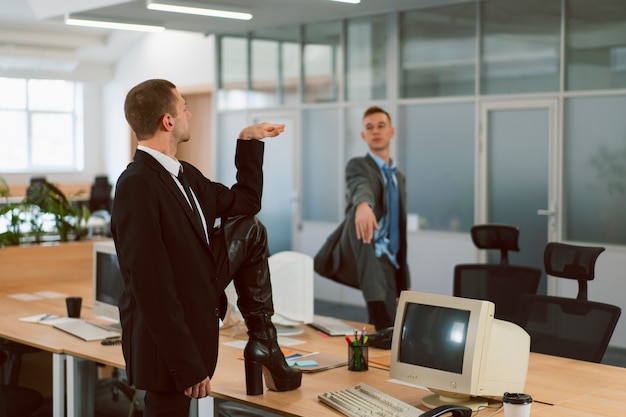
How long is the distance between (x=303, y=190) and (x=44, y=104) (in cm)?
883

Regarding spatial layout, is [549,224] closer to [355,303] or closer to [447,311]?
[355,303]

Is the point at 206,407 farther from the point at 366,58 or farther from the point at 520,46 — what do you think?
the point at 366,58

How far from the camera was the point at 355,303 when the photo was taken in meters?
8.78

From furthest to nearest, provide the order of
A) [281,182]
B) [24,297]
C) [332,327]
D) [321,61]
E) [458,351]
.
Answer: [281,182], [321,61], [24,297], [332,327], [458,351]

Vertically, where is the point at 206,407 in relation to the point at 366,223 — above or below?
below

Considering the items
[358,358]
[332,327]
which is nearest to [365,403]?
[358,358]

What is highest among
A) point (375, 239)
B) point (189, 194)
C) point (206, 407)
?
point (189, 194)

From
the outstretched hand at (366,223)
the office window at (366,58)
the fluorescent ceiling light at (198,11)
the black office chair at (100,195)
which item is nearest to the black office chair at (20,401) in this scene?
the outstretched hand at (366,223)

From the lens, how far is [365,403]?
2.77 metres

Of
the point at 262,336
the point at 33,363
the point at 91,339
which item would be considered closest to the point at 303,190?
the point at 33,363

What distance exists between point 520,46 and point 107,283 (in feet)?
14.5

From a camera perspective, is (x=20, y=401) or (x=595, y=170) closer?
(x=20, y=401)

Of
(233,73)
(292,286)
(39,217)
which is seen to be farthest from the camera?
(233,73)

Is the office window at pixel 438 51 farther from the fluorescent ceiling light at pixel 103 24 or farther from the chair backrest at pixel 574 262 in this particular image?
the chair backrest at pixel 574 262
